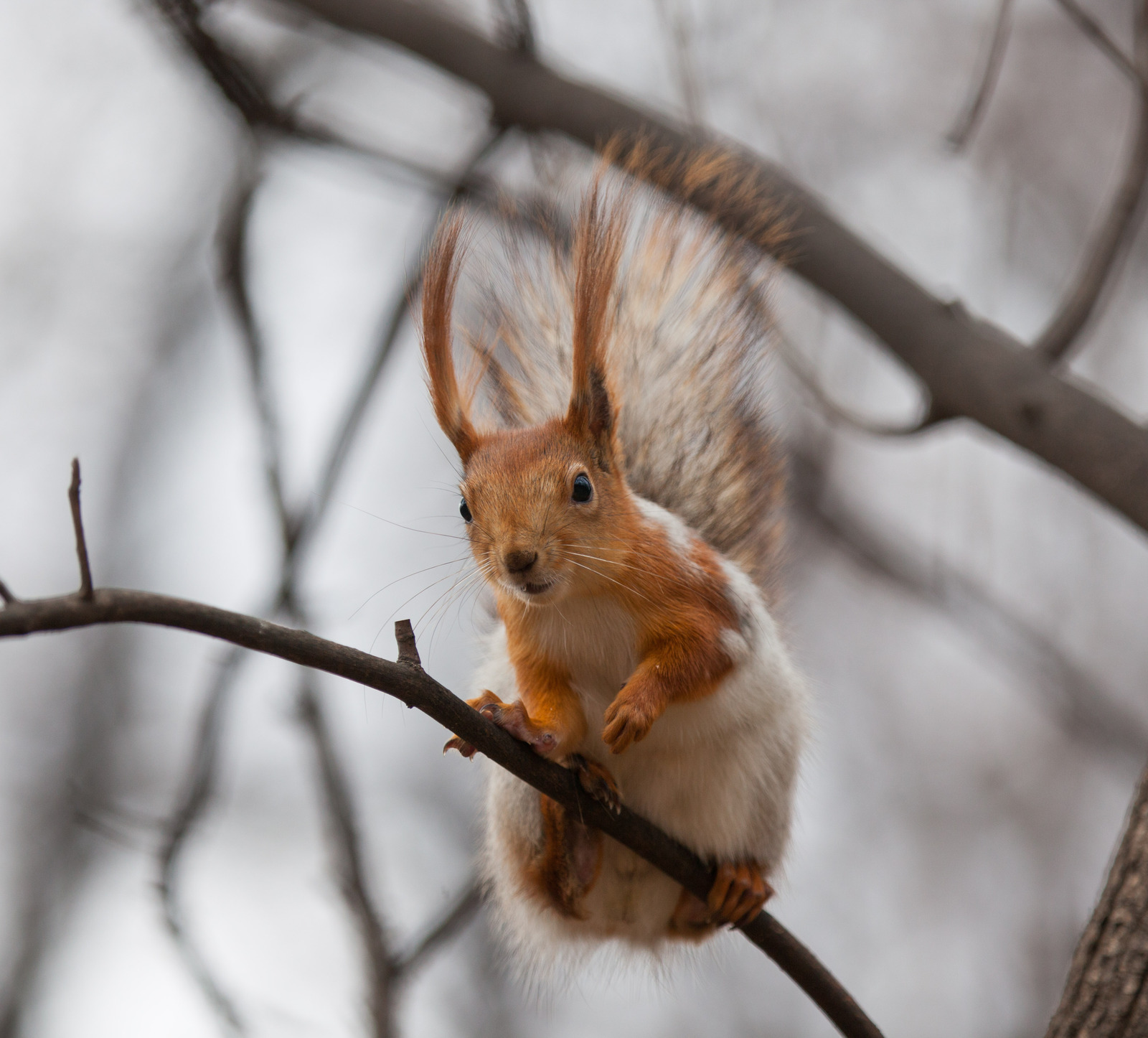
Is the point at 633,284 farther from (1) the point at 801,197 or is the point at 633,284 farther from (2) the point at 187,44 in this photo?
(2) the point at 187,44

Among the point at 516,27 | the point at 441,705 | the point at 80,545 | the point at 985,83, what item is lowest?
the point at 80,545

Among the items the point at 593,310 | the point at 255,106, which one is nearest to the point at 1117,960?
the point at 593,310

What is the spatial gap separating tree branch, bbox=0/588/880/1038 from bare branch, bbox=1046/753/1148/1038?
0.37 metres

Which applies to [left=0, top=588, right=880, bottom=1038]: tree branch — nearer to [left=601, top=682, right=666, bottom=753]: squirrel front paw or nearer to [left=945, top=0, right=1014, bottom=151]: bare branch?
[left=601, top=682, right=666, bottom=753]: squirrel front paw

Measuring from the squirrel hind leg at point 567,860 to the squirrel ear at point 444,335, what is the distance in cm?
85

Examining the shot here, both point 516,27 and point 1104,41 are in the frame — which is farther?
point 516,27

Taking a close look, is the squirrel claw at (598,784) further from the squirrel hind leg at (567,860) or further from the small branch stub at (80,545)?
the small branch stub at (80,545)

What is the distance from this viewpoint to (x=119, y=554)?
6.10m

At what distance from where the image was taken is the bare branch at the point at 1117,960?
1.98 meters

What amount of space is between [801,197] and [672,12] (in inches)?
30.7

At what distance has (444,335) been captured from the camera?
88.4 inches

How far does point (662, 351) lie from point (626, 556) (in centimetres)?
83

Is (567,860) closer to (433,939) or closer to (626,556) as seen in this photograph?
(433,939)

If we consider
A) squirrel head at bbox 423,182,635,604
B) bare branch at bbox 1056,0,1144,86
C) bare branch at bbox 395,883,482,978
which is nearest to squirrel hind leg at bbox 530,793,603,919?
bare branch at bbox 395,883,482,978
